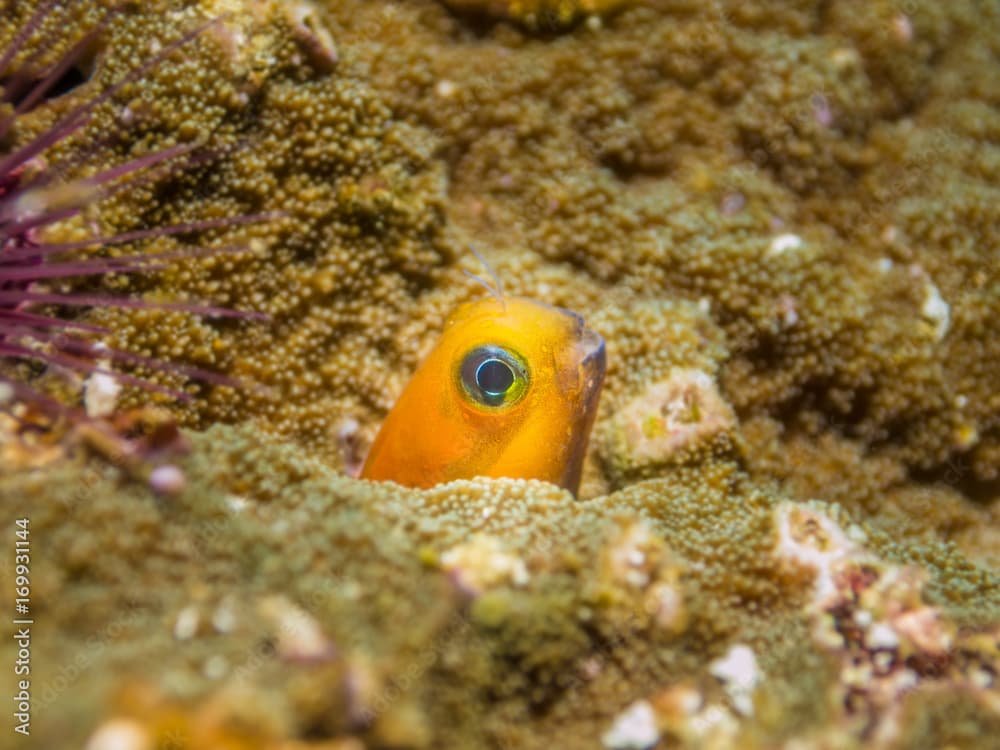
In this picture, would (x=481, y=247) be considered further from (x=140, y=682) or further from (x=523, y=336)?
(x=140, y=682)

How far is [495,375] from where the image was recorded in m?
2.74

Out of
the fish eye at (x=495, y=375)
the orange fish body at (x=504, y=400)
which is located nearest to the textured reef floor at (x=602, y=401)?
the orange fish body at (x=504, y=400)

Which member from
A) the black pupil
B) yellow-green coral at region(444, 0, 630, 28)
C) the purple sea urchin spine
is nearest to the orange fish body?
the black pupil

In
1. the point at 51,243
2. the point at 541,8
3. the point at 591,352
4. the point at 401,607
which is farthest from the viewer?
the point at 541,8

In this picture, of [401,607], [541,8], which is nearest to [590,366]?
[401,607]

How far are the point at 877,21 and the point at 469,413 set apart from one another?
3160mm

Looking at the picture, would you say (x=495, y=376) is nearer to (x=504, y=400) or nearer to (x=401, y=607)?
(x=504, y=400)

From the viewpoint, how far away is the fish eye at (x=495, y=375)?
273 centimetres

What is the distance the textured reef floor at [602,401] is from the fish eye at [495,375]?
0.46 meters

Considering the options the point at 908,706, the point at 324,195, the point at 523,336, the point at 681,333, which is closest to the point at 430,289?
the point at 324,195

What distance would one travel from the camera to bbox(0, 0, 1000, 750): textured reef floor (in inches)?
70.3

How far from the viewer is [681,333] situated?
131 inches

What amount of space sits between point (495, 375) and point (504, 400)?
10 cm

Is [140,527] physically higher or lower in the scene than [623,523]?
higher
